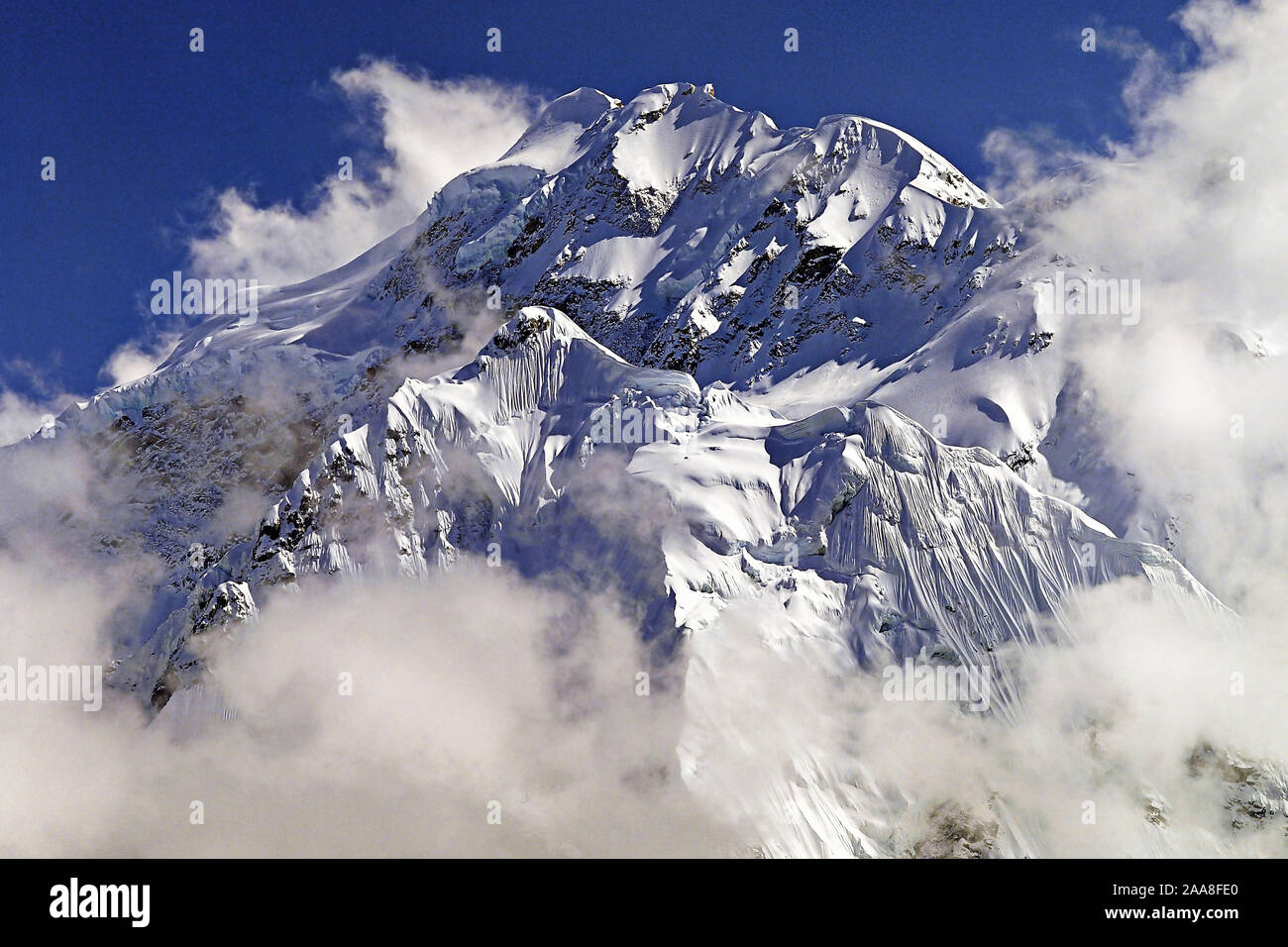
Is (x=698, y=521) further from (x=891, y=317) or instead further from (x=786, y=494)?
(x=891, y=317)

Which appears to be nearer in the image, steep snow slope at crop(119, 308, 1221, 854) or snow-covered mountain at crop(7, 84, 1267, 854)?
steep snow slope at crop(119, 308, 1221, 854)

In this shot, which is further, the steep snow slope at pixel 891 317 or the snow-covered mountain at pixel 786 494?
the steep snow slope at pixel 891 317

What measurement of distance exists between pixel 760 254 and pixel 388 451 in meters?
72.6

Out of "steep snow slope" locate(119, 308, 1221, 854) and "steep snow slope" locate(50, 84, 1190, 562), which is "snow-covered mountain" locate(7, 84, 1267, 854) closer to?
"steep snow slope" locate(119, 308, 1221, 854)

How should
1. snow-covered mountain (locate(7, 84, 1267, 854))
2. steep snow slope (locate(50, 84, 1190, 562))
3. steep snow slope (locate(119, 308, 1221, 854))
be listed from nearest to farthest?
steep snow slope (locate(119, 308, 1221, 854)), snow-covered mountain (locate(7, 84, 1267, 854)), steep snow slope (locate(50, 84, 1190, 562))

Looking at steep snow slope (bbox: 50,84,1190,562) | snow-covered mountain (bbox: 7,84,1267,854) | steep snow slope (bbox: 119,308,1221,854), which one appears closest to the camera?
steep snow slope (bbox: 119,308,1221,854)

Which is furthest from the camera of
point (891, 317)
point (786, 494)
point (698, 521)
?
point (891, 317)

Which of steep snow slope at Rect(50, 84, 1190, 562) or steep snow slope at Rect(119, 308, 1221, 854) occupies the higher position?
steep snow slope at Rect(50, 84, 1190, 562)

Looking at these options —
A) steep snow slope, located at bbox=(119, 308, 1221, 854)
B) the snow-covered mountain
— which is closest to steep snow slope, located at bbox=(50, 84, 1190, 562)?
the snow-covered mountain

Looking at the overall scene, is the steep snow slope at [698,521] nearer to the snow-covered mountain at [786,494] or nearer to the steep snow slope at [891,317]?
the snow-covered mountain at [786,494]

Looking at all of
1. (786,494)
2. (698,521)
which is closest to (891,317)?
(786,494)

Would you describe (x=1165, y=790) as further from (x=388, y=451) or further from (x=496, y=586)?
(x=388, y=451)

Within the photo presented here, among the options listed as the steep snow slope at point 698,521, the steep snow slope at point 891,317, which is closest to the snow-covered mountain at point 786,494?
the steep snow slope at point 698,521

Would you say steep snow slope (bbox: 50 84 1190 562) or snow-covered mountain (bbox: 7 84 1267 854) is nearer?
snow-covered mountain (bbox: 7 84 1267 854)
